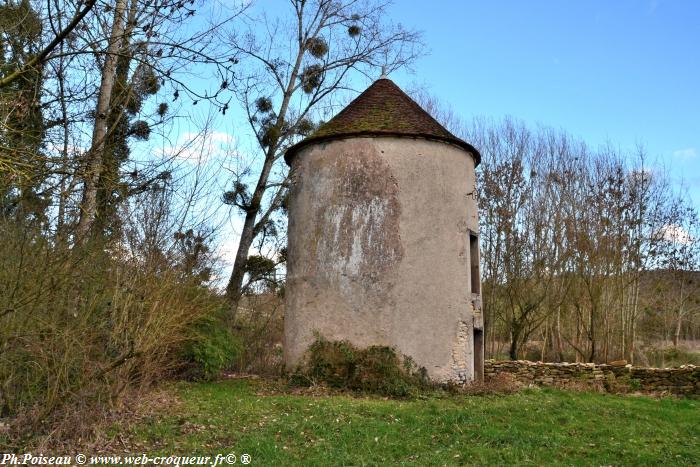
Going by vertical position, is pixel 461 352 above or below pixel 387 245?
below

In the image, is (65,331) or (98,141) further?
(98,141)

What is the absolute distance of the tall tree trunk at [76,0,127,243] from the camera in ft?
18.1

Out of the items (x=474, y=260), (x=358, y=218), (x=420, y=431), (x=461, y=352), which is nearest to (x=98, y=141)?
(x=420, y=431)

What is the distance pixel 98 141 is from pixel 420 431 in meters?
5.72

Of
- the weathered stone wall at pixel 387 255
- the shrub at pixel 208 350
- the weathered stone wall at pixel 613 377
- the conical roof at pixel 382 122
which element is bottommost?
the weathered stone wall at pixel 613 377

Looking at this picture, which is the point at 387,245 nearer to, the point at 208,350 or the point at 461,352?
the point at 461,352

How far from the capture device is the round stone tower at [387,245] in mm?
11859

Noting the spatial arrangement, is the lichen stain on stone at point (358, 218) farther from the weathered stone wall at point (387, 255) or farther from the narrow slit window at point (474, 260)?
the narrow slit window at point (474, 260)

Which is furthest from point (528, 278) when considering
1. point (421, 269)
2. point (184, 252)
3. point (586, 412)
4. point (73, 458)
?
point (73, 458)

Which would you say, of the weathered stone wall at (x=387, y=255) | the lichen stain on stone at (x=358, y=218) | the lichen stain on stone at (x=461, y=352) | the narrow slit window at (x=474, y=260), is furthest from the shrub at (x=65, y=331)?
the narrow slit window at (x=474, y=260)

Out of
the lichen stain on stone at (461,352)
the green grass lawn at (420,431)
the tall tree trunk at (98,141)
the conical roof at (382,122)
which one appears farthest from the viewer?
the conical roof at (382,122)

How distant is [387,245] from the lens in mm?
12117

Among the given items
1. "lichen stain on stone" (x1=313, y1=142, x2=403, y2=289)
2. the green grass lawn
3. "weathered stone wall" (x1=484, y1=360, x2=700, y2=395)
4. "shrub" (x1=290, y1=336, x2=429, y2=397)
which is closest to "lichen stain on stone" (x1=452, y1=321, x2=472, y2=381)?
"shrub" (x1=290, y1=336, x2=429, y2=397)

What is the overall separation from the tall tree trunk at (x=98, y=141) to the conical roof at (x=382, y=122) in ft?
14.3
